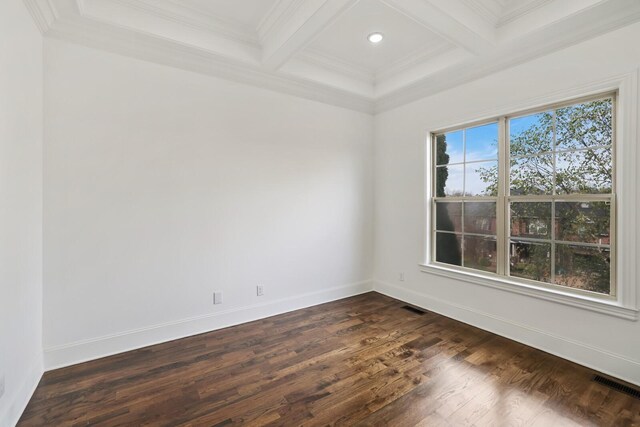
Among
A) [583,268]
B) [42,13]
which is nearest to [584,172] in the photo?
[583,268]

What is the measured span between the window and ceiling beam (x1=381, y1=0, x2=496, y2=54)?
83 centimetres

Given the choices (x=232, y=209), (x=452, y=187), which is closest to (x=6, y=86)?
(x=232, y=209)

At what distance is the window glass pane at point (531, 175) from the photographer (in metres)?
2.74

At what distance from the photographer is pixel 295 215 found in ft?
12.0

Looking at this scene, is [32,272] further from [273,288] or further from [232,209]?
[273,288]

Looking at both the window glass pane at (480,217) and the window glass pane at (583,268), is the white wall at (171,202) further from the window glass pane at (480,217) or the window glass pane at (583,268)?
the window glass pane at (583,268)

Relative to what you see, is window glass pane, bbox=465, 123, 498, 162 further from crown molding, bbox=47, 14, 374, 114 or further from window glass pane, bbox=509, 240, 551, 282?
crown molding, bbox=47, 14, 374, 114

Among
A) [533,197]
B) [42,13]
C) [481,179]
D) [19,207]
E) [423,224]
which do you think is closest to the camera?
[19,207]

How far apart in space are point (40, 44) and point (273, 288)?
2.93 metres

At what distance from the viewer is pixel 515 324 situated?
285cm

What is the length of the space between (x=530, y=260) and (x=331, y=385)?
7.27 feet

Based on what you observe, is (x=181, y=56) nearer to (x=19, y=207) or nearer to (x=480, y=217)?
(x=19, y=207)

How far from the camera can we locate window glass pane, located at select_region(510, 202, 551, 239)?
108 inches

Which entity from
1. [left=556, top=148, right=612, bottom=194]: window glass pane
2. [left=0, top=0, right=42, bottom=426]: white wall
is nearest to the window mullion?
[left=556, top=148, right=612, bottom=194]: window glass pane
